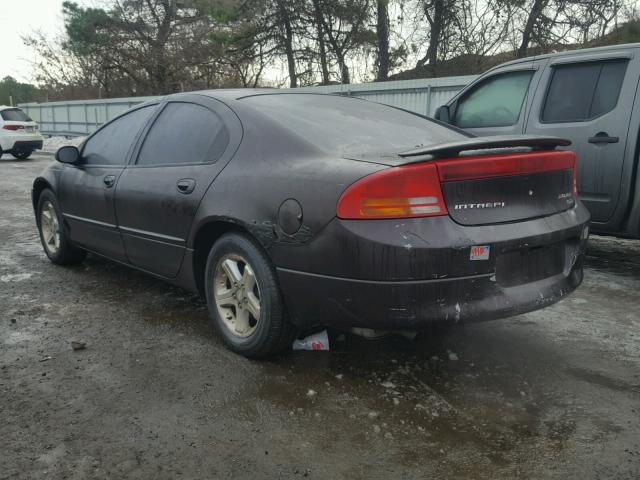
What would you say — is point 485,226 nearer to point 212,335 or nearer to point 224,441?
point 224,441

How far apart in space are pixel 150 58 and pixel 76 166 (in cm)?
2729

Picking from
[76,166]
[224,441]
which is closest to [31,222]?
[76,166]

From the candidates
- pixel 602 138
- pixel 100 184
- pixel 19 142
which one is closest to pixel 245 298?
pixel 100 184

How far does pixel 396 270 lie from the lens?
247cm

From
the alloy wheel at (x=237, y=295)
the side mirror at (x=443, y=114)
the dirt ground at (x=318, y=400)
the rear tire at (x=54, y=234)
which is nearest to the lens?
the dirt ground at (x=318, y=400)

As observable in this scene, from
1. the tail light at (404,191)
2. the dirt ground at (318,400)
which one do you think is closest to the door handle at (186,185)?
the dirt ground at (318,400)

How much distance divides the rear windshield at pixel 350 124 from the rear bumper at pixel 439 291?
0.67 metres

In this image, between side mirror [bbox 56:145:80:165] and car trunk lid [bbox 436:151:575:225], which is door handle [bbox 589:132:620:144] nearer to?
car trunk lid [bbox 436:151:575:225]

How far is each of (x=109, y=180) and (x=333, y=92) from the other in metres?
13.2

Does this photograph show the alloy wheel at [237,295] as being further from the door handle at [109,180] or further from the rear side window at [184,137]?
the door handle at [109,180]

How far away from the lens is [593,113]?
16.0 ft

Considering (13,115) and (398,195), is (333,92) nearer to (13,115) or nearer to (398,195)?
(13,115)

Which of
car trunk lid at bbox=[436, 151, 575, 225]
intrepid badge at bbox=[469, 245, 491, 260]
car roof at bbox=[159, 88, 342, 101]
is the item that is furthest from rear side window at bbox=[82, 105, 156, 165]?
intrepid badge at bbox=[469, 245, 491, 260]

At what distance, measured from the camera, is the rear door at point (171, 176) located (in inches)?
131
